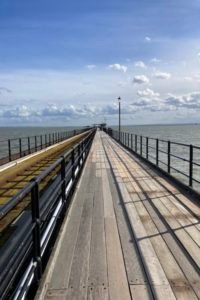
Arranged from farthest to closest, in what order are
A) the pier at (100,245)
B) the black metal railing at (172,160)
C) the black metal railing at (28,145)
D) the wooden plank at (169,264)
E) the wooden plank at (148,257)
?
the black metal railing at (28,145) < the black metal railing at (172,160) < the wooden plank at (148,257) < the wooden plank at (169,264) < the pier at (100,245)

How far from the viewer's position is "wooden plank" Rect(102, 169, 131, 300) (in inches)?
141

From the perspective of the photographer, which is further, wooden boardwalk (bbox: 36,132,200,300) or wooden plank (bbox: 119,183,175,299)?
wooden plank (bbox: 119,183,175,299)

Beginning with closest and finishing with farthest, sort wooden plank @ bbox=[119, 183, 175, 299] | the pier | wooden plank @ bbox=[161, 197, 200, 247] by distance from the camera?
the pier < wooden plank @ bbox=[119, 183, 175, 299] < wooden plank @ bbox=[161, 197, 200, 247]

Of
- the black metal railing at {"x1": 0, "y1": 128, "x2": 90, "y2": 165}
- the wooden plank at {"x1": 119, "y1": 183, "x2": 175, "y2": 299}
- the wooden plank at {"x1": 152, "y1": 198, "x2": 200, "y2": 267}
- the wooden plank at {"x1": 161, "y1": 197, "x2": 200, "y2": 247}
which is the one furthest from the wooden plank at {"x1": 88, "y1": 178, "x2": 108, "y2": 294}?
the black metal railing at {"x1": 0, "y1": 128, "x2": 90, "y2": 165}

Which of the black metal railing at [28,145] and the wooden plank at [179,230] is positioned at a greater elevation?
the wooden plank at [179,230]

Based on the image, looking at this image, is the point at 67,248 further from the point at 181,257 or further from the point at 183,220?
the point at 183,220

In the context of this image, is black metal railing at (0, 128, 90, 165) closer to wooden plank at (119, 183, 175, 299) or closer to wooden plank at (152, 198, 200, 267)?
wooden plank at (152, 198, 200, 267)

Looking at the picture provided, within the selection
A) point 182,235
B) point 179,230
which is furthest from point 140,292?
point 179,230

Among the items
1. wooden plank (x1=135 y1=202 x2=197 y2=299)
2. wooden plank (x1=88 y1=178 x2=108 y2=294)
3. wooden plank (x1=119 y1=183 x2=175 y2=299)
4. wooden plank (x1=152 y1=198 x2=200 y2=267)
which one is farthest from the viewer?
wooden plank (x1=152 y1=198 x2=200 y2=267)

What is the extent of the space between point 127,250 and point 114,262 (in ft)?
1.40

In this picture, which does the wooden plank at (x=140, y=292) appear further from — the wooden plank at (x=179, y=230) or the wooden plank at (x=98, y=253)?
the wooden plank at (x=179, y=230)

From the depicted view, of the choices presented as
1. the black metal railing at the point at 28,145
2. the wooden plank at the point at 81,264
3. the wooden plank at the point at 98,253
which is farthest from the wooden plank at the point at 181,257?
the black metal railing at the point at 28,145

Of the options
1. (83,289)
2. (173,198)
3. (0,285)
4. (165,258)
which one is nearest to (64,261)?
(83,289)

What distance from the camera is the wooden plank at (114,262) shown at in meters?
3.59
